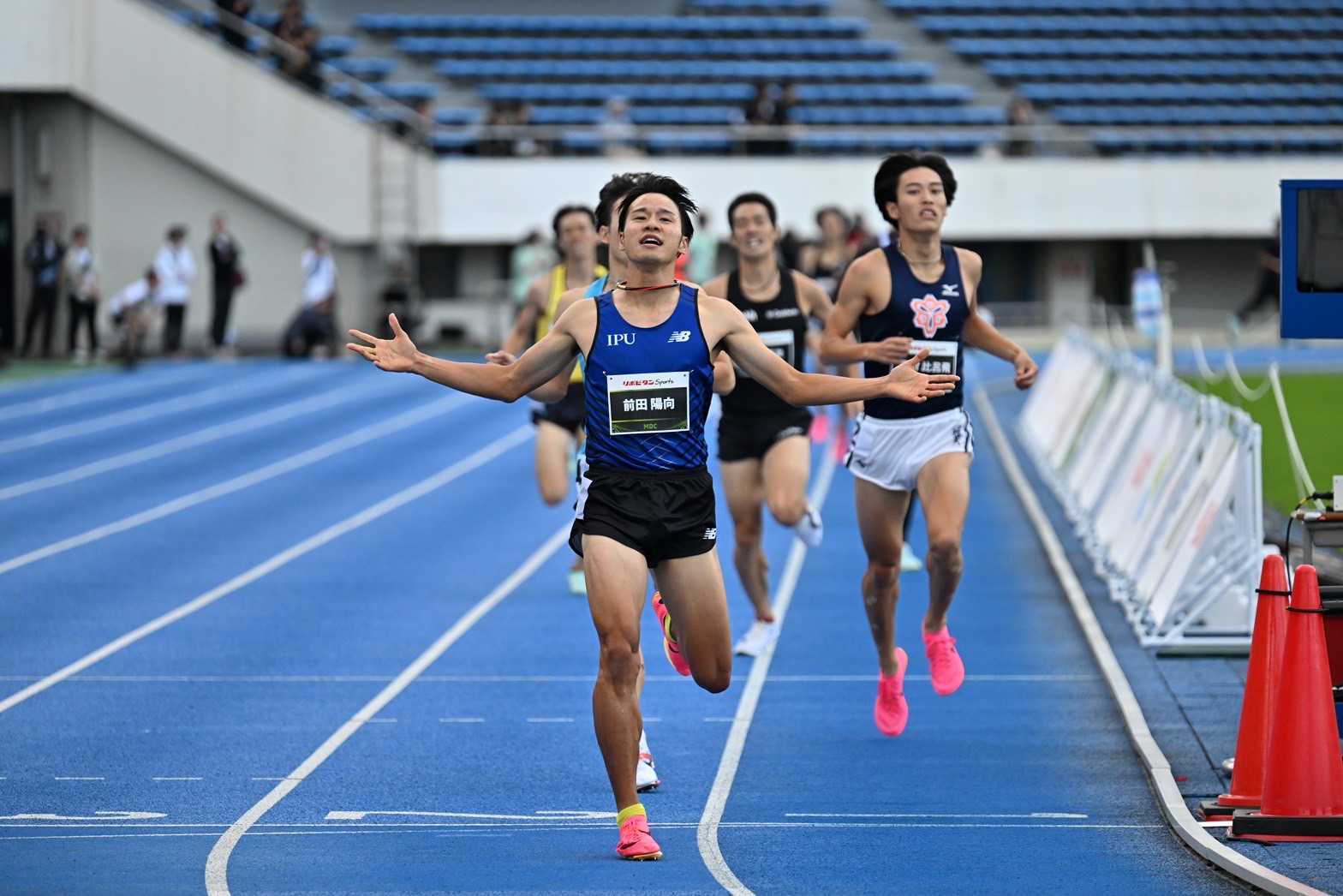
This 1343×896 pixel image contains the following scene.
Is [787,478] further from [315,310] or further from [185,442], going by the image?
[315,310]

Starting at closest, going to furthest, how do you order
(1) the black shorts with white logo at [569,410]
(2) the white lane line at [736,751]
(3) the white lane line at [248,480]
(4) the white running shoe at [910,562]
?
(2) the white lane line at [736,751] → (1) the black shorts with white logo at [569,410] → (4) the white running shoe at [910,562] → (3) the white lane line at [248,480]

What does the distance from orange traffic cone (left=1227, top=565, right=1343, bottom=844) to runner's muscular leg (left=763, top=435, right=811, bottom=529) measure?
3.27 meters

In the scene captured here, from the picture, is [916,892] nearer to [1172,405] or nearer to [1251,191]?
[1172,405]

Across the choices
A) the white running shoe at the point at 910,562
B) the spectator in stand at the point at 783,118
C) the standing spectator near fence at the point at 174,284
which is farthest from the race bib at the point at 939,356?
the spectator in stand at the point at 783,118

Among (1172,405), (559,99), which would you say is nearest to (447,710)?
(1172,405)

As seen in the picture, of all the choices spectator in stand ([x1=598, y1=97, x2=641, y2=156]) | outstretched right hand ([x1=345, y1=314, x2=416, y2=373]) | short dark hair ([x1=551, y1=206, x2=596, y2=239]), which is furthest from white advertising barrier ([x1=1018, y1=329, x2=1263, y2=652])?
spectator in stand ([x1=598, y1=97, x2=641, y2=156])

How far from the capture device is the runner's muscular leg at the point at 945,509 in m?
7.29

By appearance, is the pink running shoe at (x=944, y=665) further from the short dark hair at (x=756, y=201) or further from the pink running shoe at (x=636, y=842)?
the pink running shoe at (x=636, y=842)

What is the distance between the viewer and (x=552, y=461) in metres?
10.3

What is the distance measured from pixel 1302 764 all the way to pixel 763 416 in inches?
144

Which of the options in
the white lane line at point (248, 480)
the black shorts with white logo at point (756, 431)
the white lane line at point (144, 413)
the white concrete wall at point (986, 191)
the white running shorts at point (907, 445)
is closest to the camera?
the white running shorts at point (907, 445)

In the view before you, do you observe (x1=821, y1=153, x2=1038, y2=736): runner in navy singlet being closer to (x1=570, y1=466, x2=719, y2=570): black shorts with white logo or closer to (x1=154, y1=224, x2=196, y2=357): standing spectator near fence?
(x1=570, y1=466, x2=719, y2=570): black shorts with white logo

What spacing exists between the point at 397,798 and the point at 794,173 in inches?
953

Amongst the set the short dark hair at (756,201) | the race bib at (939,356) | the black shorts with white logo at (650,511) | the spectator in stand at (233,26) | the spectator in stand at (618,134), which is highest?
the spectator in stand at (233,26)
